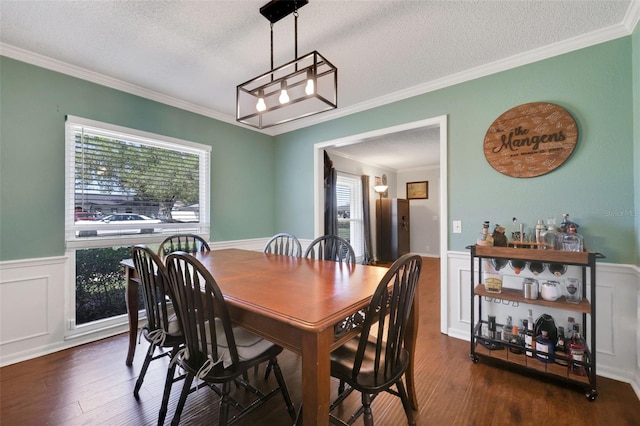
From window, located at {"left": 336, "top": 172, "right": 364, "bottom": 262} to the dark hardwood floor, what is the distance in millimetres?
3717

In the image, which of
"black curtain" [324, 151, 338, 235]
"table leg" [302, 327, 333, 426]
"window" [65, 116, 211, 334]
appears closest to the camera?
"table leg" [302, 327, 333, 426]

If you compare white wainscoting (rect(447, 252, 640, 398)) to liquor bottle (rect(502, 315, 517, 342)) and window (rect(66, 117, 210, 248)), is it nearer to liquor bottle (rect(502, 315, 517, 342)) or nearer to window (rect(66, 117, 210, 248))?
liquor bottle (rect(502, 315, 517, 342))

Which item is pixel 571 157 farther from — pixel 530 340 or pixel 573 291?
pixel 530 340

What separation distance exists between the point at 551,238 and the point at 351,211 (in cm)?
412

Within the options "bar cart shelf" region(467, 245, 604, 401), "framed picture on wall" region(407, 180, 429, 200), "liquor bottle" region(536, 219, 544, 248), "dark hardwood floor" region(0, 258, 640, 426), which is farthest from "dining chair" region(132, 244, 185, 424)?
"framed picture on wall" region(407, 180, 429, 200)

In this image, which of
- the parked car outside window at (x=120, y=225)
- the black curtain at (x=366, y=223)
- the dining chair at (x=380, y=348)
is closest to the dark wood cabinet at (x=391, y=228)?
the black curtain at (x=366, y=223)

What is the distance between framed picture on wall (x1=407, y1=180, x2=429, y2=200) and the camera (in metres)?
7.20

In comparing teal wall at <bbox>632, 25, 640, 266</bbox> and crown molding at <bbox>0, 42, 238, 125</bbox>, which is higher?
Result: crown molding at <bbox>0, 42, 238, 125</bbox>

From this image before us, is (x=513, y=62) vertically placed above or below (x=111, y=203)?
above

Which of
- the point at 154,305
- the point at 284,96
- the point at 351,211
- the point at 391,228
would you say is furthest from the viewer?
the point at 391,228

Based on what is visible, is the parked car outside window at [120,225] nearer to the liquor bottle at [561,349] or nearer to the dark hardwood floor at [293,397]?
the dark hardwood floor at [293,397]

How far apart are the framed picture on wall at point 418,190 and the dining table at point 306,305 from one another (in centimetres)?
590

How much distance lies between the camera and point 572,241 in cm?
192

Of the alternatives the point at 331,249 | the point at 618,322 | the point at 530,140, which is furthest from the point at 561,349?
the point at 331,249
